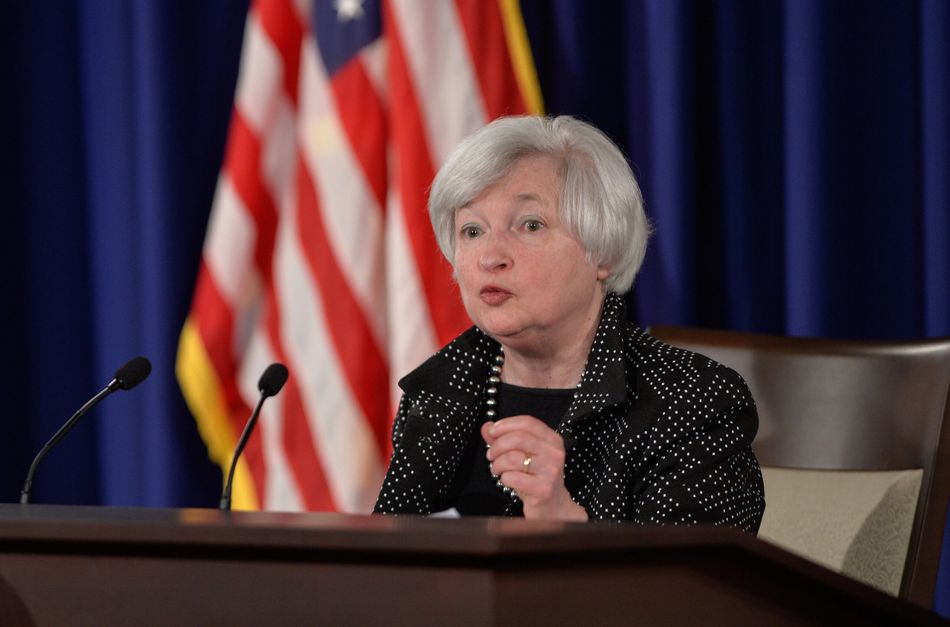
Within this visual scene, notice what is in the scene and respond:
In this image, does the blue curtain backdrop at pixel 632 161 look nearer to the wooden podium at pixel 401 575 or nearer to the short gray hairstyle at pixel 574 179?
the short gray hairstyle at pixel 574 179

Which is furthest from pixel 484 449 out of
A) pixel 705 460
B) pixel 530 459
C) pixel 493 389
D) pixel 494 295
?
pixel 530 459

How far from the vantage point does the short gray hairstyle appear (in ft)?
6.03

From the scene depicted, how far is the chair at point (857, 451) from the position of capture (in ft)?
6.45

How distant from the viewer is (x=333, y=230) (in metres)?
2.99

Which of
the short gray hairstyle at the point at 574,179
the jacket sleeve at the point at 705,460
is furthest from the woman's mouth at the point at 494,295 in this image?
the jacket sleeve at the point at 705,460

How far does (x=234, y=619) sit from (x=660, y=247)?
2063 mm

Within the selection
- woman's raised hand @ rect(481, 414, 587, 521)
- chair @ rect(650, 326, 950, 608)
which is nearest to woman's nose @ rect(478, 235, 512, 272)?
woman's raised hand @ rect(481, 414, 587, 521)

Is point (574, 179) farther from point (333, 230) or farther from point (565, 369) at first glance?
point (333, 230)

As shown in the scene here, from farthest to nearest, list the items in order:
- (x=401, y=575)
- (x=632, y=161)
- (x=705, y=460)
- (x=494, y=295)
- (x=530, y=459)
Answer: (x=632, y=161) → (x=494, y=295) → (x=705, y=460) → (x=530, y=459) → (x=401, y=575)

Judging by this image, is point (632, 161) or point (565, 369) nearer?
point (565, 369)

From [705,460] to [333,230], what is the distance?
153 centimetres

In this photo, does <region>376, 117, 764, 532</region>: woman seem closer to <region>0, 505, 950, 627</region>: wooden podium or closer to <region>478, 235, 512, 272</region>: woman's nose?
<region>478, 235, 512, 272</region>: woman's nose

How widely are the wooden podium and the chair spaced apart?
0.99 m

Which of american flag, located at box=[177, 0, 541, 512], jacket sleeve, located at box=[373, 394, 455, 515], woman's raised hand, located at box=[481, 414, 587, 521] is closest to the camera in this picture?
woman's raised hand, located at box=[481, 414, 587, 521]
